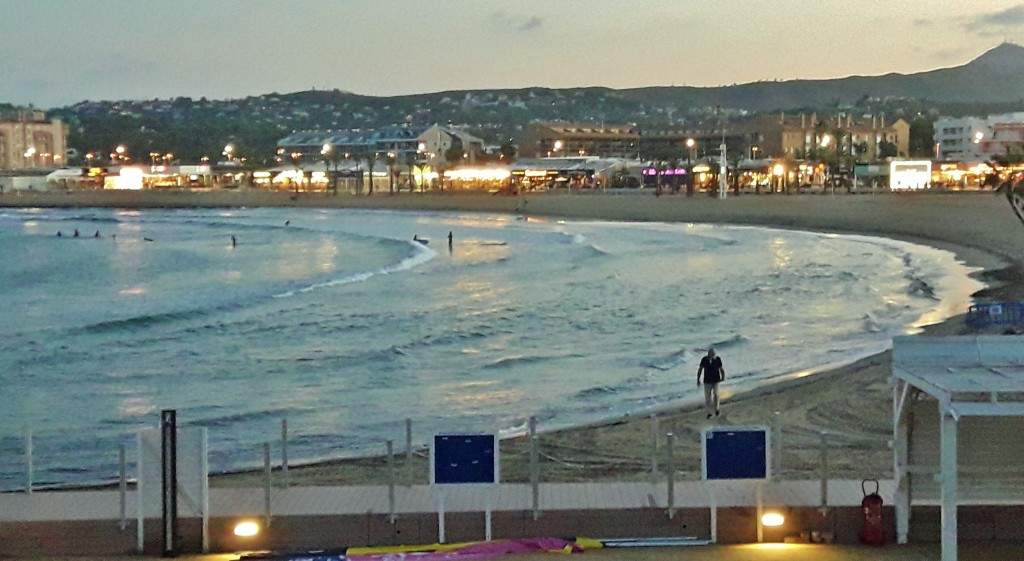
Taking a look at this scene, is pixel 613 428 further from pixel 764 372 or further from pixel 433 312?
pixel 433 312

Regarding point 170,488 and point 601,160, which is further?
point 601,160

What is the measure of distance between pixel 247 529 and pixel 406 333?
17673 mm

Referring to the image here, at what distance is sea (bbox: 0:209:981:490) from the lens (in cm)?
1647

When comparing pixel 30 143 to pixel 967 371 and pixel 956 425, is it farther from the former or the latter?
pixel 956 425

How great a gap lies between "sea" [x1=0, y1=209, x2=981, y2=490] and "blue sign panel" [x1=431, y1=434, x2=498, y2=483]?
12.1 feet

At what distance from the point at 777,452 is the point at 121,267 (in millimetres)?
45404

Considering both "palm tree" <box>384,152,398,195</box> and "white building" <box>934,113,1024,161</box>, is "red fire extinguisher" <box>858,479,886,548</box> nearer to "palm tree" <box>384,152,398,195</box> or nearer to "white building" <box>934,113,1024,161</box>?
"white building" <box>934,113,1024,161</box>

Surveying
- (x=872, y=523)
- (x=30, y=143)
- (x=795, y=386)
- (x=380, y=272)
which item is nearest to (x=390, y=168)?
(x=30, y=143)

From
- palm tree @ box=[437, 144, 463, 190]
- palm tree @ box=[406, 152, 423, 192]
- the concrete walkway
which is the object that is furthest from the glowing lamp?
palm tree @ box=[437, 144, 463, 190]

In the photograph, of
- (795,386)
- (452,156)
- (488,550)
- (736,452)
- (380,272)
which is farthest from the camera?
(452,156)

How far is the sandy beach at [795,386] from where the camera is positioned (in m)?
12.4

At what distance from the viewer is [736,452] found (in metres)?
8.46

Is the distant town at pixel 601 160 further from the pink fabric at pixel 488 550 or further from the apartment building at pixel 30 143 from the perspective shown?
the pink fabric at pixel 488 550

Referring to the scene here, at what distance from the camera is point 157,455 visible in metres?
8.34
